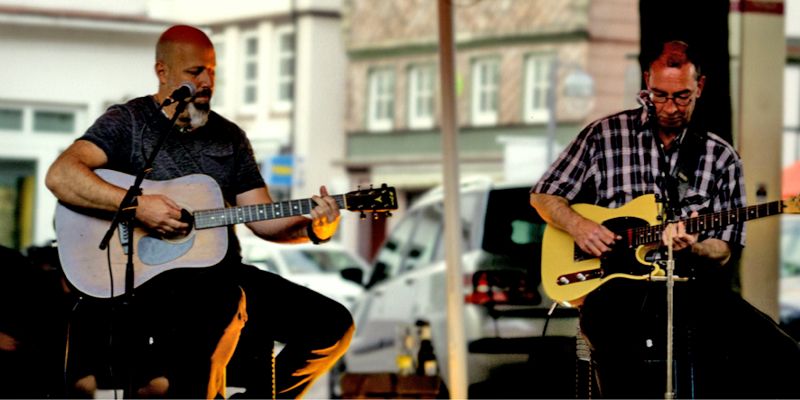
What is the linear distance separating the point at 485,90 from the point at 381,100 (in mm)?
3266

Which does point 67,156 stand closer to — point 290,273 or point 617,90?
point 290,273

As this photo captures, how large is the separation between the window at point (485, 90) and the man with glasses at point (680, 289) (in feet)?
87.7

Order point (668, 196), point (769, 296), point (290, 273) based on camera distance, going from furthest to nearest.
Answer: point (290, 273), point (769, 296), point (668, 196)

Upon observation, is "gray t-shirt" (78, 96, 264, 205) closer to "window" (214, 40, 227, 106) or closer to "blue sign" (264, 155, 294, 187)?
"blue sign" (264, 155, 294, 187)

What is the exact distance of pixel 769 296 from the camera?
819cm

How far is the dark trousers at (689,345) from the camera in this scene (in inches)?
225

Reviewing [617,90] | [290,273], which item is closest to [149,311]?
[290,273]

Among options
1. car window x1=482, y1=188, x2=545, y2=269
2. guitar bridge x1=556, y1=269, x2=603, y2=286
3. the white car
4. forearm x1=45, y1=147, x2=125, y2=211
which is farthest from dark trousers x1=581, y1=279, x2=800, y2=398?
the white car

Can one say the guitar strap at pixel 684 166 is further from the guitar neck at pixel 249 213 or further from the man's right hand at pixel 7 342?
the man's right hand at pixel 7 342

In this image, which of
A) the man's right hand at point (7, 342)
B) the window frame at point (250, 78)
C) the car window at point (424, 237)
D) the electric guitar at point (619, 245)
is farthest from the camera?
the window frame at point (250, 78)

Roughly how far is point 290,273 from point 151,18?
6.47 metres

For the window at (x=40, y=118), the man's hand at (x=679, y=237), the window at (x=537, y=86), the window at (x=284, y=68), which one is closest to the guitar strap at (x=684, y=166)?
the man's hand at (x=679, y=237)

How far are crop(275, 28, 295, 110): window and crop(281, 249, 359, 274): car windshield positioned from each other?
1497 centimetres

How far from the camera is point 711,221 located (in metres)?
5.68
